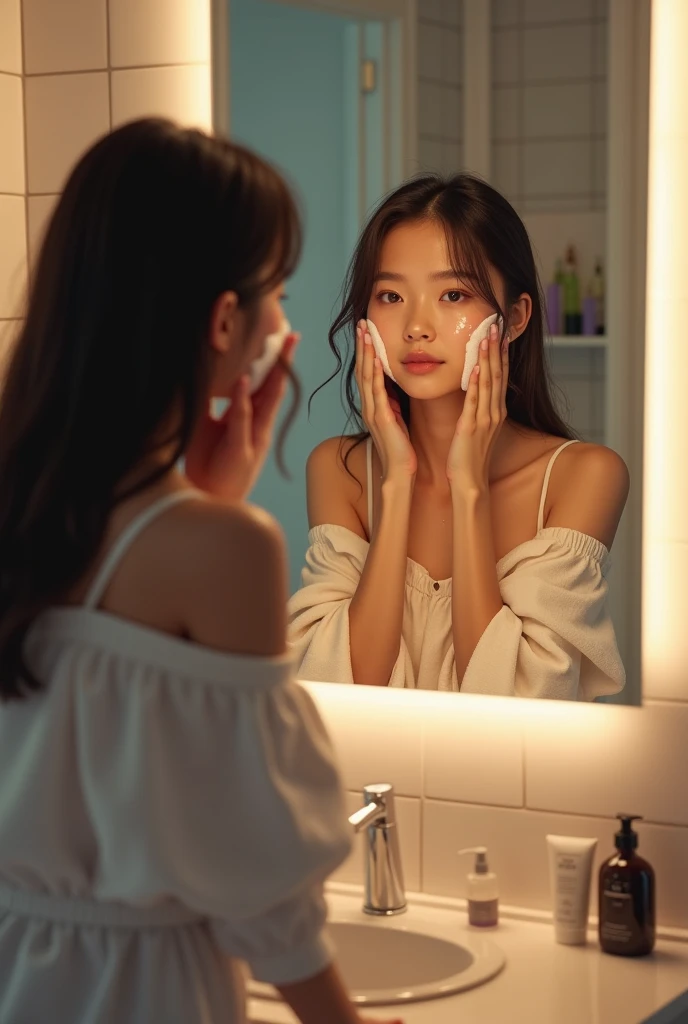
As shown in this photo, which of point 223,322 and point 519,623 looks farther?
point 519,623

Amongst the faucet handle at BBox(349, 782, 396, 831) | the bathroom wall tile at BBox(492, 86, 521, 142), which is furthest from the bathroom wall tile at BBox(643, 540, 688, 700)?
the bathroom wall tile at BBox(492, 86, 521, 142)

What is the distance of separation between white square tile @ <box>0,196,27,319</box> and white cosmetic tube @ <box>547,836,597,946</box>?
1009mm

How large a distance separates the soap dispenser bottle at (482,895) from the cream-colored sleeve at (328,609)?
0.75 feet

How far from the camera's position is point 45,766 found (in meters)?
0.90

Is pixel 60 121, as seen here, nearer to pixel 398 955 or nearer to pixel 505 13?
pixel 505 13

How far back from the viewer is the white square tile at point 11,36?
1821 millimetres

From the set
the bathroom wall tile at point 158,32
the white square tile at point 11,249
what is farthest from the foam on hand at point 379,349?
the white square tile at point 11,249

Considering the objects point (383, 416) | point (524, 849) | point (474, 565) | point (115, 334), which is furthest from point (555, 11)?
point (524, 849)

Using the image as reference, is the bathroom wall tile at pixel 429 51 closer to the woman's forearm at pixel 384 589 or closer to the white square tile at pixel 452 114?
the white square tile at pixel 452 114

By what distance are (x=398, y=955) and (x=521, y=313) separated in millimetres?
739

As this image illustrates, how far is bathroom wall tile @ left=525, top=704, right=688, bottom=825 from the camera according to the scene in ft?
4.96

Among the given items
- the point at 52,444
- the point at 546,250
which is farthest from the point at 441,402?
the point at 52,444

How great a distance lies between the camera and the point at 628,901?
1.43m

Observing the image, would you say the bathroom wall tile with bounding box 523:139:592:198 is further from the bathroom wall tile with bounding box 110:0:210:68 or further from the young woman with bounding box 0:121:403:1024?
the young woman with bounding box 0:121:403:1024
